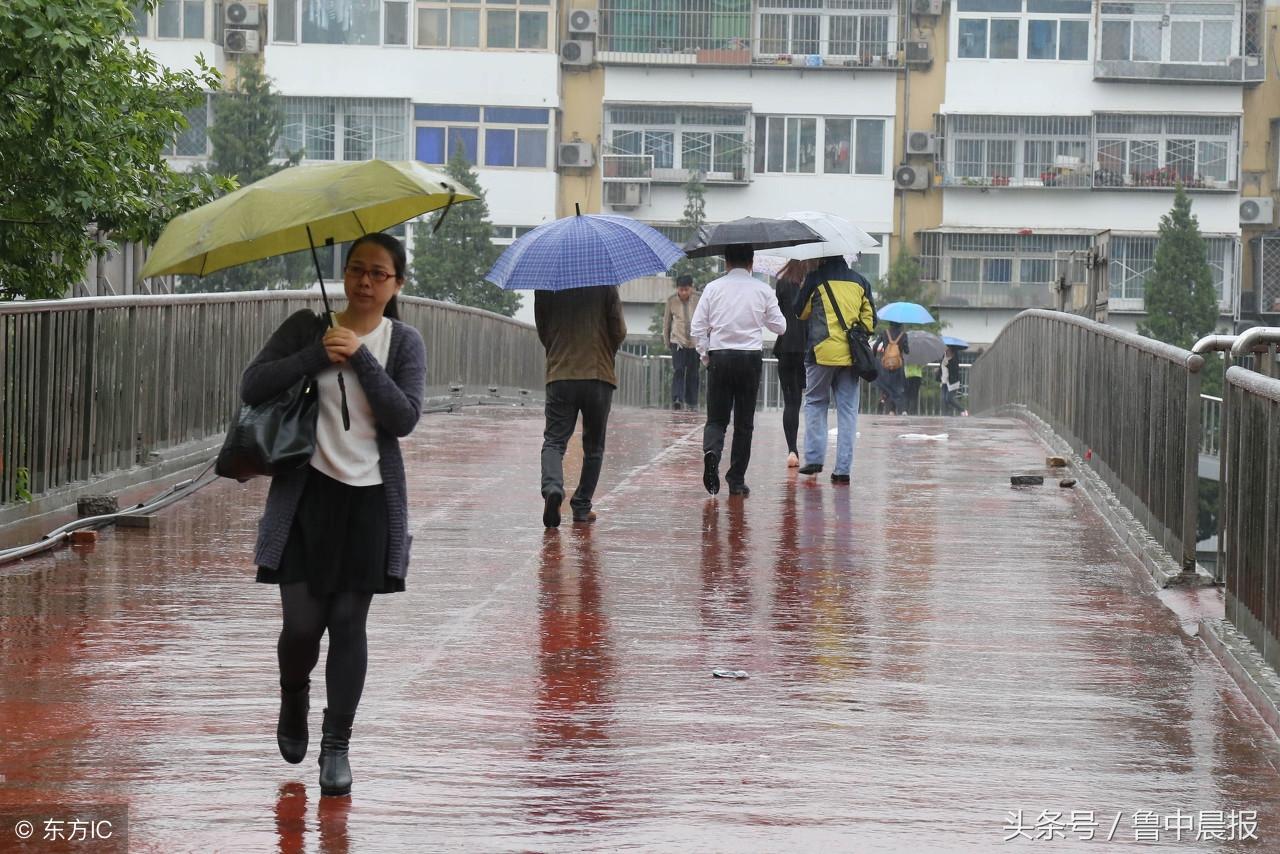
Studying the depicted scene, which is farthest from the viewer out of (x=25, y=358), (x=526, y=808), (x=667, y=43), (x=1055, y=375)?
(x=667, y=43)

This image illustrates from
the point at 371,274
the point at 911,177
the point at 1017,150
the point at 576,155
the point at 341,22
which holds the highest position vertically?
the point at 341,22

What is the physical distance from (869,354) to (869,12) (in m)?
38.2

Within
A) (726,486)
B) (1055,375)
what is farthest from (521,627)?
(1055,375)

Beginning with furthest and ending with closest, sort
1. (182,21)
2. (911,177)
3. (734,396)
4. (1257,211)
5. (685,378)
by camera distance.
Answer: (1257,211) < (911,177) < (182,21) < (685,378) < (734,396)

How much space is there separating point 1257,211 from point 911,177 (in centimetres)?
859

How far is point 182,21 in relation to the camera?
49344 mm

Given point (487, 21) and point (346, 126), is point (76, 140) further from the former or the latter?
point (487, 21)

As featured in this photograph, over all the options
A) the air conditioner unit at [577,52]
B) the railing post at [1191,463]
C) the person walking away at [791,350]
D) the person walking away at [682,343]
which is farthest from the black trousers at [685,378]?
the air conditioner unit at [577,52]

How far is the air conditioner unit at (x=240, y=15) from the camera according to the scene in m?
49.1

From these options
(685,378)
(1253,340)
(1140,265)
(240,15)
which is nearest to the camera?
(1253,340)

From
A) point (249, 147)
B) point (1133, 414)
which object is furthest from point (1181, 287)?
point (1133, 414)

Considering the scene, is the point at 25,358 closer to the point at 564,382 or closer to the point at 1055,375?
the point at 564,382

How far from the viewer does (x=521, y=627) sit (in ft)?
28.1

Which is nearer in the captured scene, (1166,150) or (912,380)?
(912,380)
